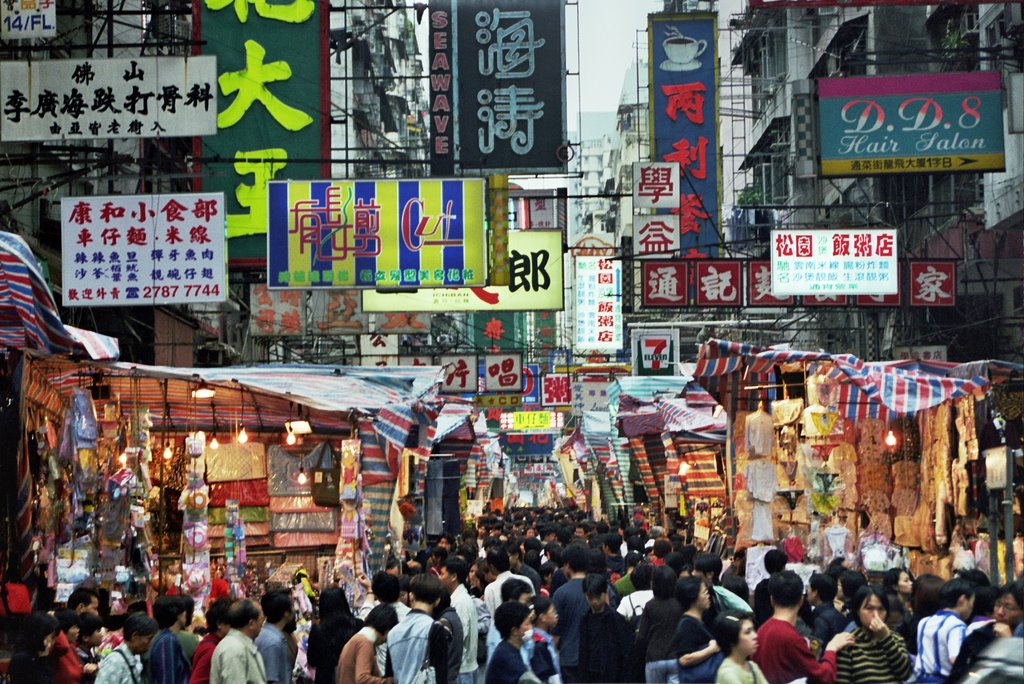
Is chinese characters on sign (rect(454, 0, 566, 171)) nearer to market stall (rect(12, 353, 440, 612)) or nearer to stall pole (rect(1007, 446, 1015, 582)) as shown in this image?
market stall (rect(12, 353, 440, 612))

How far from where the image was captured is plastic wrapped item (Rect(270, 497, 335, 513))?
15930 mm

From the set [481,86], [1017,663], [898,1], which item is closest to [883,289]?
[481,86]

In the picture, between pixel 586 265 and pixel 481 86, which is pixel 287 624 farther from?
pixel 586 265

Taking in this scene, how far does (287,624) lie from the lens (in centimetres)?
1013

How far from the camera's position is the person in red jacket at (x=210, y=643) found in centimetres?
874

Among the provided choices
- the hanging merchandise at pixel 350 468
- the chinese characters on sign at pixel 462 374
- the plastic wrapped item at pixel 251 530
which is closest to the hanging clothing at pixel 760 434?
the hanging merchandise at pixel 350 468

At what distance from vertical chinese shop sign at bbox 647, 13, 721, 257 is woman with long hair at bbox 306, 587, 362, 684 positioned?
1354cm

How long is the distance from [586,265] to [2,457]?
23678 mm

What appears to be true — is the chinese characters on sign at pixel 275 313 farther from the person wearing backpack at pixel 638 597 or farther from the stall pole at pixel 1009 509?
the stall pole at pixel 1009 509

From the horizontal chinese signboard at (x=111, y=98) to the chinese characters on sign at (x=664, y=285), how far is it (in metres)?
10.2

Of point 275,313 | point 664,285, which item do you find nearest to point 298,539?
point 275,313

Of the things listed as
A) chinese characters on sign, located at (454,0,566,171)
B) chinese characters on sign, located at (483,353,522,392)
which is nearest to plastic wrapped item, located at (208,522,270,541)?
chinese characters on sign, located at (454,0,566,171)

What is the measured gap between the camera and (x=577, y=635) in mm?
10719

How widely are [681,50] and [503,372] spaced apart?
8.65m
